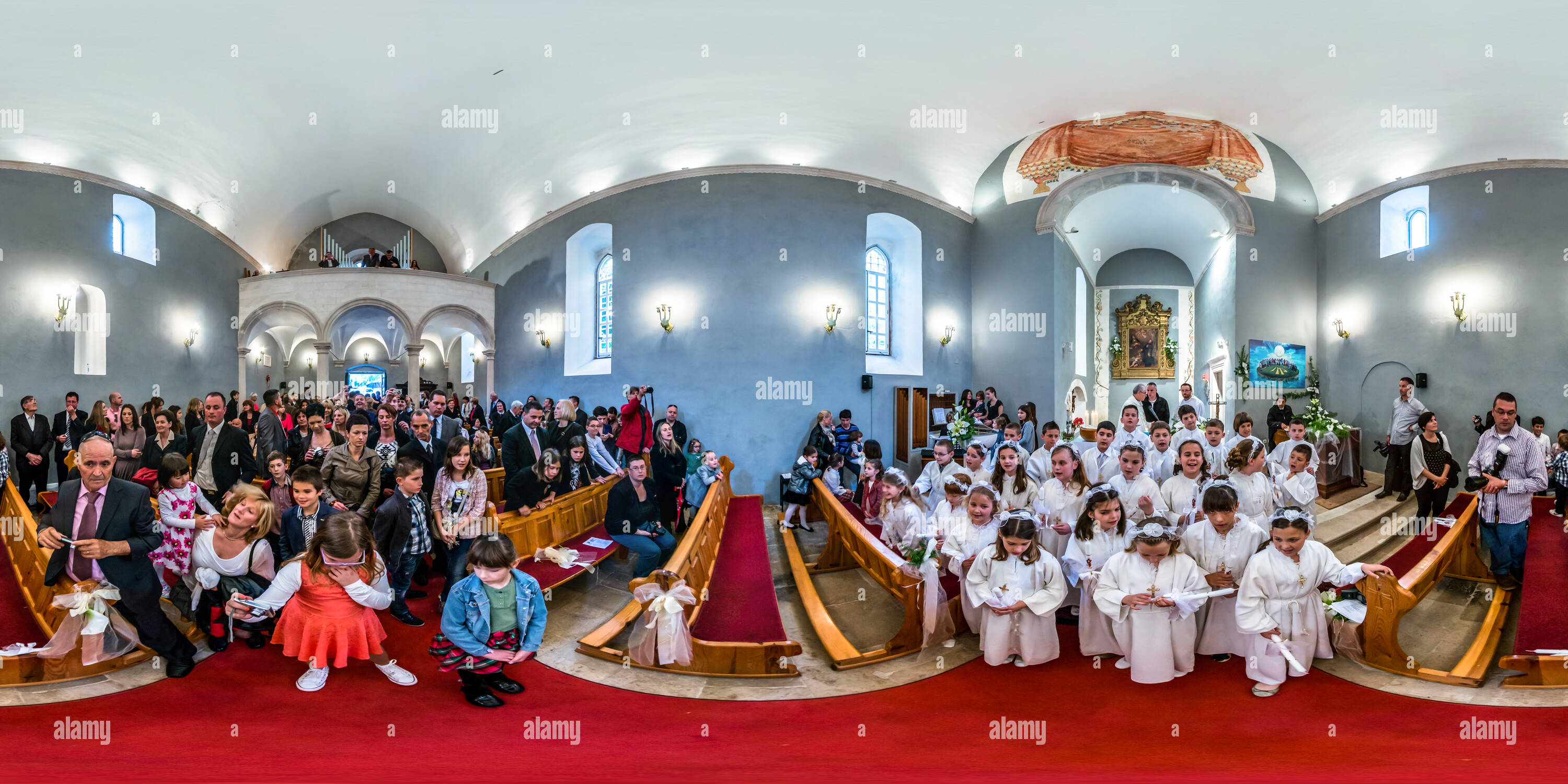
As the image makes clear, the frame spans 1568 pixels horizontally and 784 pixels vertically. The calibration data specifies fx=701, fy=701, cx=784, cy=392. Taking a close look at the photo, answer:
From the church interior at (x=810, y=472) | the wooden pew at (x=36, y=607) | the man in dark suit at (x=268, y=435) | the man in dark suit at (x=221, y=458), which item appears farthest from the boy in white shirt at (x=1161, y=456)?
the man in dark suit at (x=268, y=435)

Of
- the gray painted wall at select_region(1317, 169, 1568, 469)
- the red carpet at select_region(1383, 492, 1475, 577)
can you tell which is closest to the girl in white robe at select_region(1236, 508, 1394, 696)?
the red carpet at select_region(1383, 492, 1475, 577)

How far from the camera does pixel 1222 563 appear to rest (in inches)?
176

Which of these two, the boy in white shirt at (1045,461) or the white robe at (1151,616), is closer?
the white robe at (1151,616)

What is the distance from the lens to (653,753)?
304 cm

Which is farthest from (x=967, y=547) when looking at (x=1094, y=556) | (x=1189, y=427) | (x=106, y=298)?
(x=106, y=298)

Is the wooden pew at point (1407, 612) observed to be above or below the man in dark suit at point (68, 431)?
below

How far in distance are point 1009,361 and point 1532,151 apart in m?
8.11

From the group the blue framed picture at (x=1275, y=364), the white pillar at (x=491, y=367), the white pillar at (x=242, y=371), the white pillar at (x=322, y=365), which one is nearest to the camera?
the blue framed picture at (x=1275, y=364)

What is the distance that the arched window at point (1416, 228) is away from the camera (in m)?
11.6

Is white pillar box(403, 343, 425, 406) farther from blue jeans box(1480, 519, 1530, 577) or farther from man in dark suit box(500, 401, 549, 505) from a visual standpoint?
blue jeans box(1480, 519, 1530, 577)

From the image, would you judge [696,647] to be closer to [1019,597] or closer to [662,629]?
[662,629]

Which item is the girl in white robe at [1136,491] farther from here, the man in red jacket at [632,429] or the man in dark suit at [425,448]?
the man in red jacket at [632,429]

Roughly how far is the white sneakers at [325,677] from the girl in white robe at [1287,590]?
4577 millimetres

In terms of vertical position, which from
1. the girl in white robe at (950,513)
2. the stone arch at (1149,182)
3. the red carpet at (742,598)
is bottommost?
the red carpet at (742,598)
